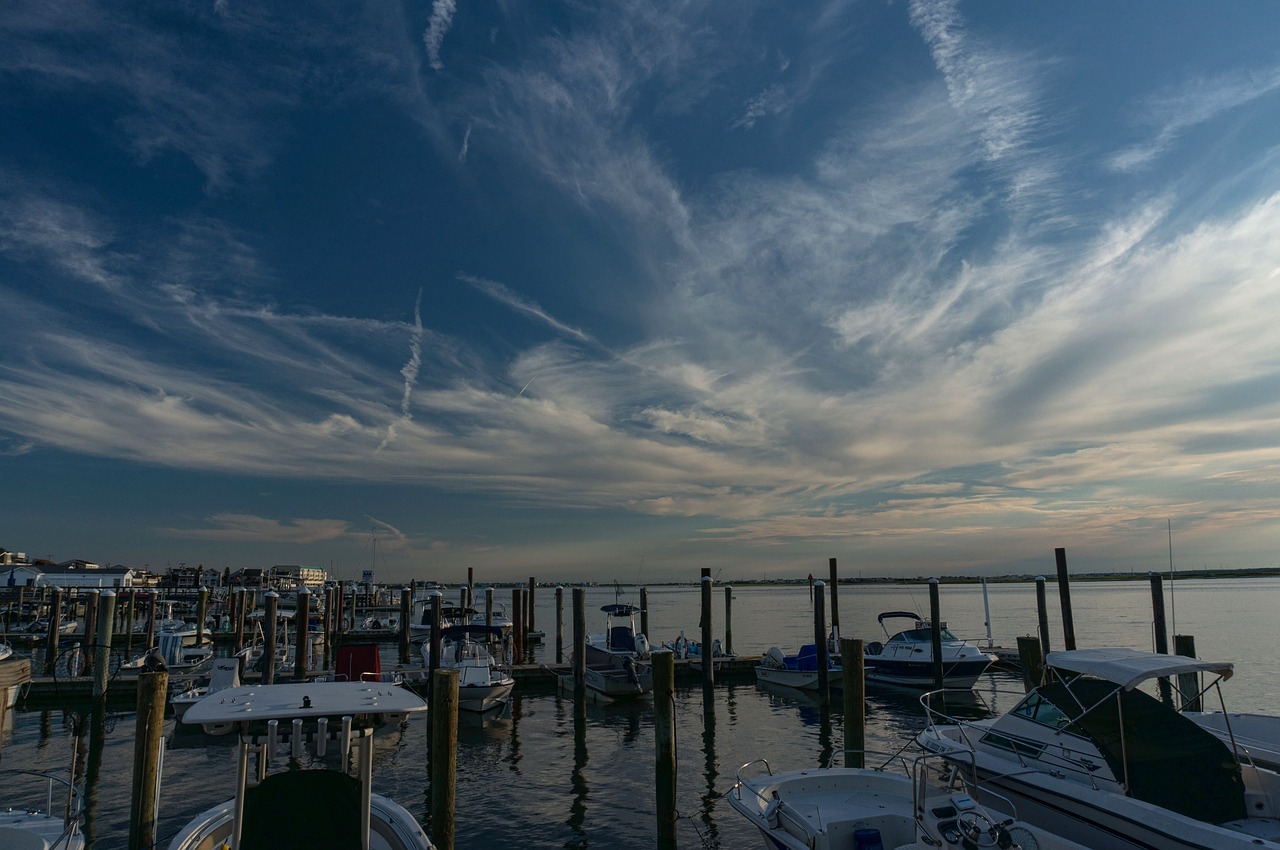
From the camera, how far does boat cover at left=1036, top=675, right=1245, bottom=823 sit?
8070 mm

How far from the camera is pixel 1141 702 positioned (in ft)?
28.8

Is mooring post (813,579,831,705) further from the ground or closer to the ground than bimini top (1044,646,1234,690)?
closer to the ground

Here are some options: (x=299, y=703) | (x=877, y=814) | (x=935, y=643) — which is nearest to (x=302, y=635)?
(x=299, y=703)

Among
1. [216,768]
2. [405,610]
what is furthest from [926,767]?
[405,610]

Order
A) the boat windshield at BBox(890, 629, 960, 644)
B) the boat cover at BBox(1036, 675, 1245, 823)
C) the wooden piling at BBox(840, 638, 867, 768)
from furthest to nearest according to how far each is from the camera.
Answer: the boat windshield at BBox(890, 629, 960, 644) → the wooden piling at BBox(840, 638, 867, 768) → the boat cover at BBox(1036, 675, 1245, 823)

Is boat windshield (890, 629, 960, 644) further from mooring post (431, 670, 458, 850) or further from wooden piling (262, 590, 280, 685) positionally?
wooden piling (262, 590, 280, 685)

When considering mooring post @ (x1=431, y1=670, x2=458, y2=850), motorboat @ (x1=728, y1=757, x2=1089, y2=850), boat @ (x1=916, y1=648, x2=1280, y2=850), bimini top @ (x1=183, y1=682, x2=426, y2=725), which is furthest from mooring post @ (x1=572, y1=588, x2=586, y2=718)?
bimini top @ (x1=183, y1=682, x2=426, y2=725)

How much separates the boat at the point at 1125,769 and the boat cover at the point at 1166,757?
1 cm

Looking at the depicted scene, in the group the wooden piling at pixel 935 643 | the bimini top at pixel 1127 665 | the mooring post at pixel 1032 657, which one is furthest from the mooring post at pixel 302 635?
the bimini top at pixel 1127 665

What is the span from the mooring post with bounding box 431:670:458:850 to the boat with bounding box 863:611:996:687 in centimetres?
2123

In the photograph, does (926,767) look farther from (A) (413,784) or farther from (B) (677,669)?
(B) (677,669)

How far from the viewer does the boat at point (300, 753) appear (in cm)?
609

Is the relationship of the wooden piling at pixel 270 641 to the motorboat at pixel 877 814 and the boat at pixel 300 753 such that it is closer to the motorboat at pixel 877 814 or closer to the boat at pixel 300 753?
the motorboat at pixel 877 814

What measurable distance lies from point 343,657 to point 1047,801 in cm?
1974
